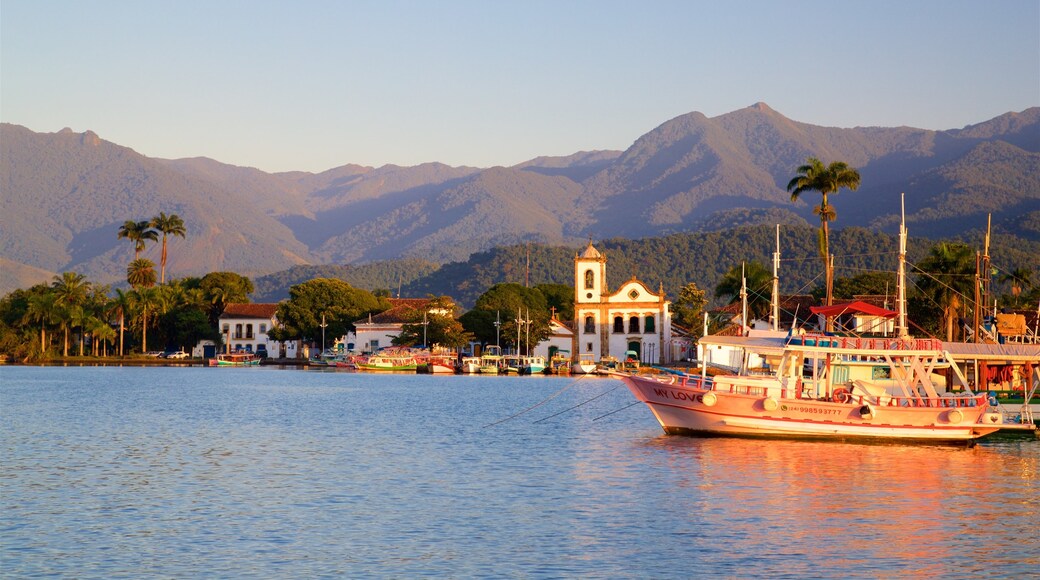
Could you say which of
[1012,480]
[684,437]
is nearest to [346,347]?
[684,437]

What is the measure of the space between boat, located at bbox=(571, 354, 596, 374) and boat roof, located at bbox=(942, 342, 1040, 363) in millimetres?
65937

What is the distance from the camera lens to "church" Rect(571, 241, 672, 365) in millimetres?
124000

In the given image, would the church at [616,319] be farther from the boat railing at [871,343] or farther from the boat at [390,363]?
the boat railing at [871,343]

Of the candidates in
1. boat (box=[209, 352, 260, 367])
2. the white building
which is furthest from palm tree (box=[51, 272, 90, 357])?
the white building

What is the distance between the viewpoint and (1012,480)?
3506 cm

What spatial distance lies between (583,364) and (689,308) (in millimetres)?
23685

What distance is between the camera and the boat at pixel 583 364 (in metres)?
117

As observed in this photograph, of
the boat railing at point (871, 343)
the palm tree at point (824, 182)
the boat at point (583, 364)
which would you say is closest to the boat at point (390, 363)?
the boat at point (583, 364)

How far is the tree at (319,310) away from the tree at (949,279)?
3122 inches

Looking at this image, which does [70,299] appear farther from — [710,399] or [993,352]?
[993,352]

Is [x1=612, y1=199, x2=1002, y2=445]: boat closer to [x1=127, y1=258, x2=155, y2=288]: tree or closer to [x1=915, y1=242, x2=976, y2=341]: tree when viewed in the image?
[x1=915, y1=242, x2=976, y2=341]: tree

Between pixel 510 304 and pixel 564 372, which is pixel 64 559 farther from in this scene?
pixel 510 304

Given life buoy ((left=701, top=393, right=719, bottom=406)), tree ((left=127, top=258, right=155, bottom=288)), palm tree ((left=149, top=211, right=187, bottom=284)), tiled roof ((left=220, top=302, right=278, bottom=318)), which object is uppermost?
palm tree ((left=149, top=211, right=187, bottom=284))

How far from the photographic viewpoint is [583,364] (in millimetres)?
117312
